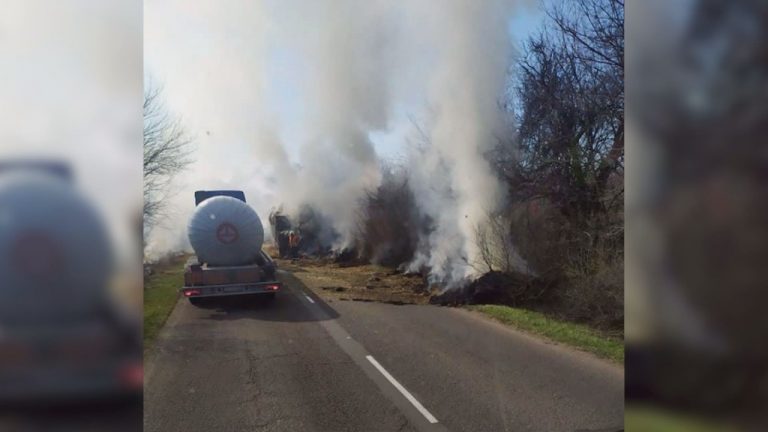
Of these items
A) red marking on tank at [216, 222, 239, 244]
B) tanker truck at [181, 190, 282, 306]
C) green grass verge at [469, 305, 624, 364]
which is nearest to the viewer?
tanker truck at [181, 190, 282, 306]

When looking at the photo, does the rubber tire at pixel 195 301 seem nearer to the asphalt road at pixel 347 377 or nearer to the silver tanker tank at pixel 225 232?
the asphalt road at pixel 347 377

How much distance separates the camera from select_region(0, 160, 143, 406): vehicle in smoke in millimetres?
1416

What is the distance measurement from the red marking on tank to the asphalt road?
372 millimetres

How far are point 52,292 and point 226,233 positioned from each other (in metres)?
1.50

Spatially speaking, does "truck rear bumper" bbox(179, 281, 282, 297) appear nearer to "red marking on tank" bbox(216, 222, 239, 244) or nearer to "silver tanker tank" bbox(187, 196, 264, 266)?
"silver tanker tank" bbox(187, 196, 264, 266)

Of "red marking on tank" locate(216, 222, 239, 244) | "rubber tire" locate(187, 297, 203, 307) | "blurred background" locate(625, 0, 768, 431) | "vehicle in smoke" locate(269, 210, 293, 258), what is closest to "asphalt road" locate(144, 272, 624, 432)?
"rubber tire" locate(187, 297, 203, 307)

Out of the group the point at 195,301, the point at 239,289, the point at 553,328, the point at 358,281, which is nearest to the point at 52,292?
the point at 195,301

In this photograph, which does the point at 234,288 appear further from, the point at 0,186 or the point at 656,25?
the point at 656,25

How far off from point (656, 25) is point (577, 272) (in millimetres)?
2515

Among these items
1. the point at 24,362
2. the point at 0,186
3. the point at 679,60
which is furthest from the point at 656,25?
the point at 24,362

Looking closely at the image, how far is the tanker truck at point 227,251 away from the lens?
2.63m

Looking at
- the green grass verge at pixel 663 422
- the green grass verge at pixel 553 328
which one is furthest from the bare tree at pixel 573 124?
the green grass verge at pixel 663 422

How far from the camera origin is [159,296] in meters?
1.86

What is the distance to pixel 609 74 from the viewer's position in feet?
13.5
